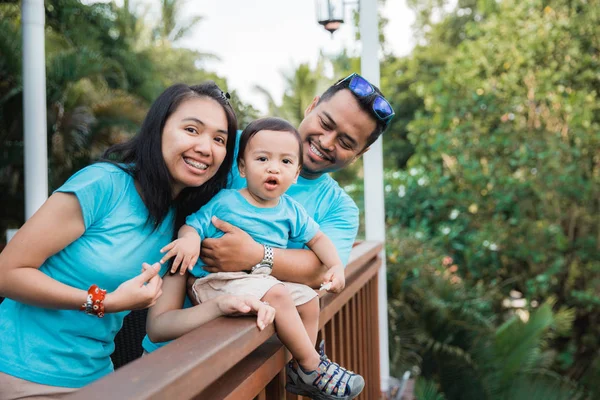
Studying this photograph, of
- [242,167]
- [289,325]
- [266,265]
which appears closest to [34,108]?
[242,167]

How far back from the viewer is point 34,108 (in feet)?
12.9

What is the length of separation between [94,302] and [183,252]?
0.87ft

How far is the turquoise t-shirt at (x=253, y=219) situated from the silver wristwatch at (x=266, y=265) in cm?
8

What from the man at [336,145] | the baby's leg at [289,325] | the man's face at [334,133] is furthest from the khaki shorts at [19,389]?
the man's face at [334,133]

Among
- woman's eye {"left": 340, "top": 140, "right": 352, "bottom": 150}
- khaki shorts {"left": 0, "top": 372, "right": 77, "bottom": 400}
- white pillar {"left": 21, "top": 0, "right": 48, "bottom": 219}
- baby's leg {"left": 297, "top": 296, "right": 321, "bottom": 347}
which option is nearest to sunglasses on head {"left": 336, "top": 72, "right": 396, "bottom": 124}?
woman's eye {"left": 340, "top": 140, "right": 352, "bottom": 150}

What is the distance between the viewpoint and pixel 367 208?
15.7 ft

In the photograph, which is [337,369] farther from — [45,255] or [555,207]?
[555,207]

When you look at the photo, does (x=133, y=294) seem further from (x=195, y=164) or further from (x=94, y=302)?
(x=195, y=164)

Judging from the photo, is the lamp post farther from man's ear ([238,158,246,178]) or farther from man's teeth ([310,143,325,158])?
man's ear ([238,158,246,178])

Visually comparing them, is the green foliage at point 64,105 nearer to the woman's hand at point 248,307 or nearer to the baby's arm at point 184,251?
the baby's arm at point 184,251

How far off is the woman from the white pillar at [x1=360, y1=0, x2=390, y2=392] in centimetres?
266

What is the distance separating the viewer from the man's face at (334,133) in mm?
2549

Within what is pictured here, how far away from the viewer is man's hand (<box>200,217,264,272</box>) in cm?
191

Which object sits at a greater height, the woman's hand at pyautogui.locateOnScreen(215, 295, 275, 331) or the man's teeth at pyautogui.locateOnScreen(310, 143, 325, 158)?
the man's teeth at pyautogui.locateOnScreen(310, 143, 325, 158)
